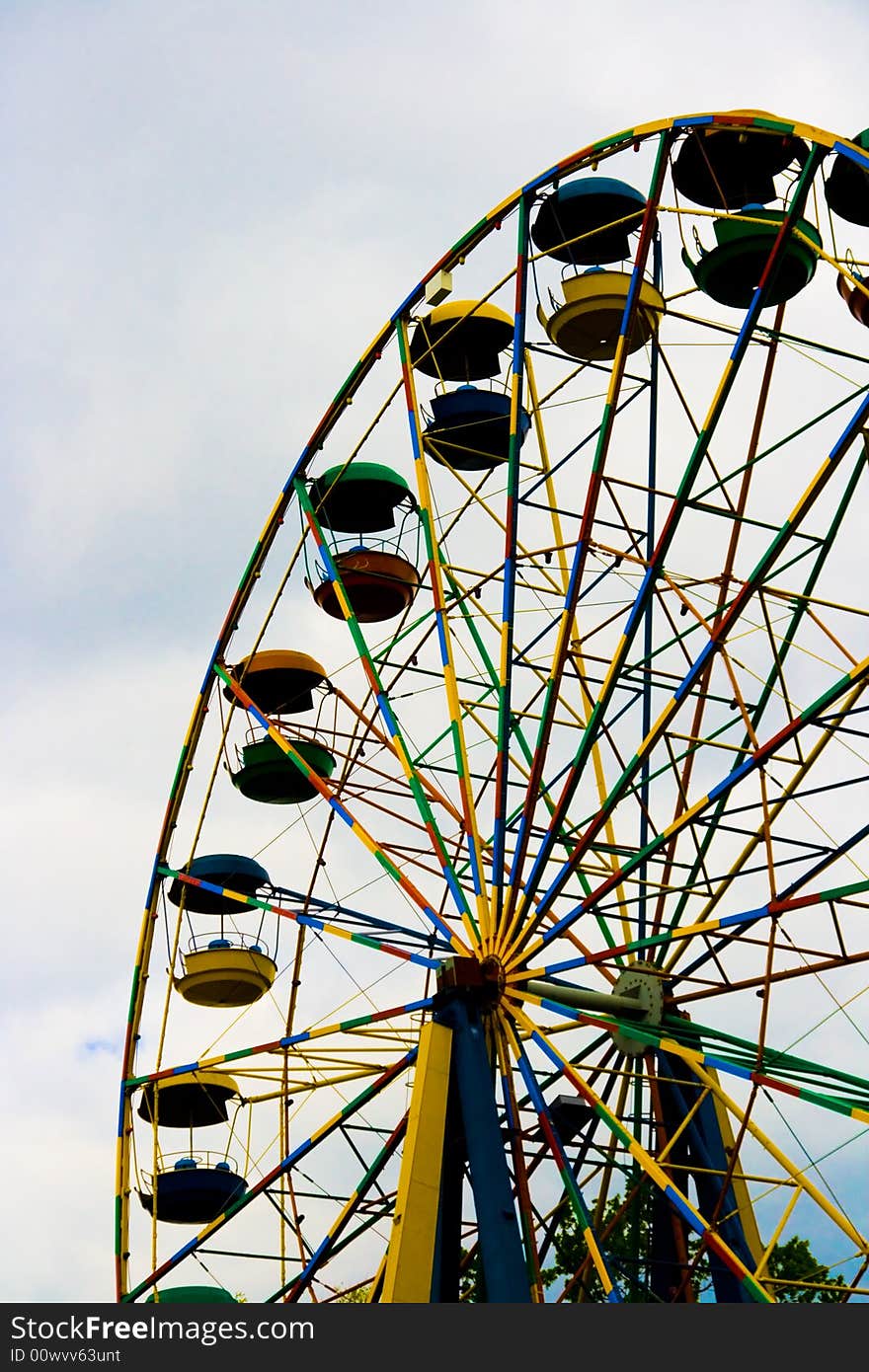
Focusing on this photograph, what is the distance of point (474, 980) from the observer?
19625 mm

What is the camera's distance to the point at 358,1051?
71.7 ft

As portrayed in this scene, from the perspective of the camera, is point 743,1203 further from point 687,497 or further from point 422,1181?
point 687,497

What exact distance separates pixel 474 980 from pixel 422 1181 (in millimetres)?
1954

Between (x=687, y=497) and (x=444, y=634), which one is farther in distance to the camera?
(x=444, y=634)

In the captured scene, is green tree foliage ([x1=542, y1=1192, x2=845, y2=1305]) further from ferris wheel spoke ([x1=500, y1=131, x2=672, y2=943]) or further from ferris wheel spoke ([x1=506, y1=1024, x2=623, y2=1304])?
ferris wheel spoke ([x1=500, y1=131, x2=672, y2=943])

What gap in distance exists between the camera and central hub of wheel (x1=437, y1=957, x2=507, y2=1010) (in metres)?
19.6

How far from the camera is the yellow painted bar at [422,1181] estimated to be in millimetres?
17844

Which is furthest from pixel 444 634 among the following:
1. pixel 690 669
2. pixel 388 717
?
pixel 690 669

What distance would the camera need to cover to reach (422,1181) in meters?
18.6

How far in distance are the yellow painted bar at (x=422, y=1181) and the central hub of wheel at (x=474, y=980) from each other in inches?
15.0

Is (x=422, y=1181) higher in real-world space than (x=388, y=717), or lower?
lower

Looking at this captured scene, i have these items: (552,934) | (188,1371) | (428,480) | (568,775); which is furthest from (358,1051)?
(188,1371)

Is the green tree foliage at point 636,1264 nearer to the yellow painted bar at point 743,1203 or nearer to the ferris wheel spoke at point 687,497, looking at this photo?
the yellow painted bar at point 743,1203

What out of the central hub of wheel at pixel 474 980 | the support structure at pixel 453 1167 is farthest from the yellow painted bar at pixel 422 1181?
the central hub of wheel at pixel 474 980
